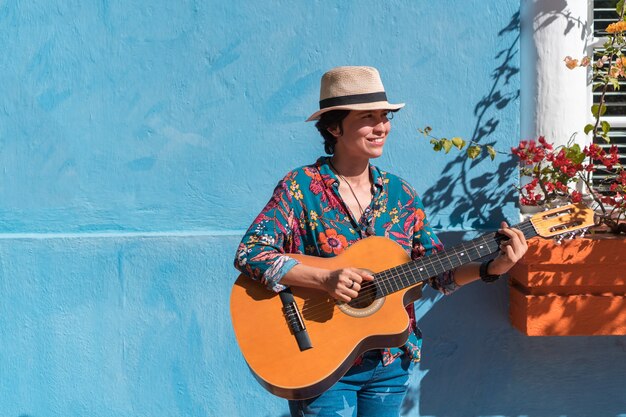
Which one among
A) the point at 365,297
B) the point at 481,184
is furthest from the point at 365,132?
the point at 481,184

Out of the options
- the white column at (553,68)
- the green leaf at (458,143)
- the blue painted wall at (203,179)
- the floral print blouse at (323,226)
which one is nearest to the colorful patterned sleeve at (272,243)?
the floral print blouse at (323,226)

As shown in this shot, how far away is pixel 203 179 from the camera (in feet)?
12.2

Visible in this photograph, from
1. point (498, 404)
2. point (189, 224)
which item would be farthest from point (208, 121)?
point (498, 404)

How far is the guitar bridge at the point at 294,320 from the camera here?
2.66 m

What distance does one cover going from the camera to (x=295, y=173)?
9.17ft

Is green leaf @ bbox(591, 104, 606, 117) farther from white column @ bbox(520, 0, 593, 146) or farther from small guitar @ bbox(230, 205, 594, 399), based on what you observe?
small guitar @ bbox(230, 205, 594, 399)

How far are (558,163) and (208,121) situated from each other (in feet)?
5.20

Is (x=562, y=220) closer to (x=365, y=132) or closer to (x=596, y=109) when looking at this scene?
(x=365, y=132)

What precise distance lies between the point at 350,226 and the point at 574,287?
1.20m

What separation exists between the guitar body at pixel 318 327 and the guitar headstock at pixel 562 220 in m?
0.47

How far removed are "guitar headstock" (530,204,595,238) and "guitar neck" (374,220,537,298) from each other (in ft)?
0.11

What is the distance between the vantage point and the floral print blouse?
8.78 feet

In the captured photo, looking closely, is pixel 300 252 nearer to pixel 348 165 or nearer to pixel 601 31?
pixel 348 165

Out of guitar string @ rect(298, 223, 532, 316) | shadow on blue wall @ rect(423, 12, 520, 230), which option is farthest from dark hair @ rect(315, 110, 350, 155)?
shadow on blue wall @ rect(423, 12, 520, 230)
